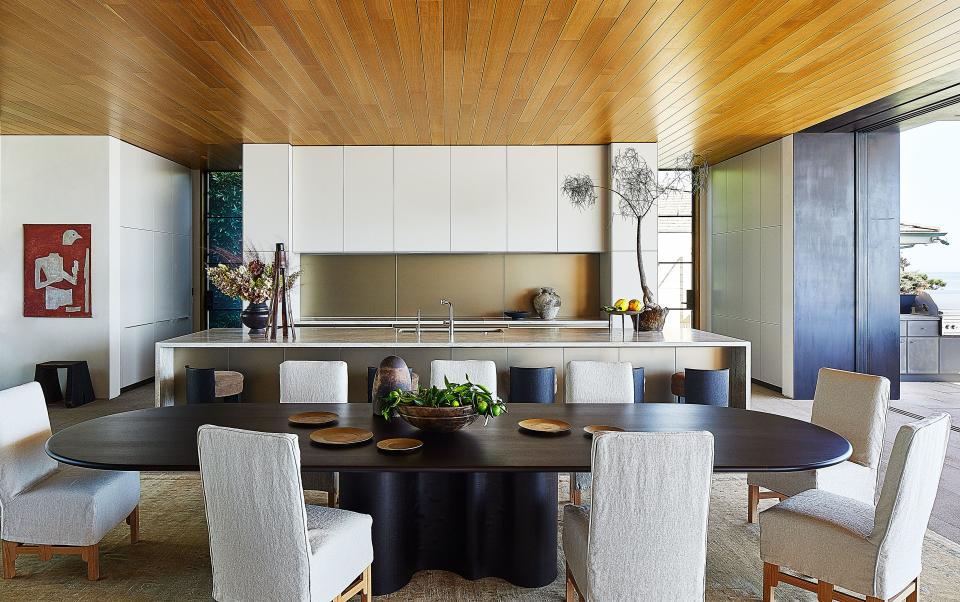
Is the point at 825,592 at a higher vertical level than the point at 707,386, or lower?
lower

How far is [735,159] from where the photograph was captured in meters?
8.55

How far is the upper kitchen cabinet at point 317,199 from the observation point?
752 cm

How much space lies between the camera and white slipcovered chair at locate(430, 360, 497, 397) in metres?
3.69

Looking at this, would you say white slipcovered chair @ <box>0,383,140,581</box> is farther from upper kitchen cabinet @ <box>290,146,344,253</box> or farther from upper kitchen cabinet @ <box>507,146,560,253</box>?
upper kitchen cabinet @ <box>507,146,560,253</box>

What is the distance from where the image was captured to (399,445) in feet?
8.16

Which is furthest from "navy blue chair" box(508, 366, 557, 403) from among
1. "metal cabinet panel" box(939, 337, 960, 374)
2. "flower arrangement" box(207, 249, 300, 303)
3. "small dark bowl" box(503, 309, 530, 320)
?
"metal cabinet panel" box(939, 337, 960, 374)

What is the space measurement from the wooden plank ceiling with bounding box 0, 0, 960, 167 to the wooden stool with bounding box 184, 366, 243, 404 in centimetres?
214

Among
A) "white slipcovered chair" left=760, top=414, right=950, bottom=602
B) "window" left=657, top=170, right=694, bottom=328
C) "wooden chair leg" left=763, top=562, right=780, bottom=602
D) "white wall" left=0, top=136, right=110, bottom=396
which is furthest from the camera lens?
"window" left=657, top=170, right=694, bottom=328

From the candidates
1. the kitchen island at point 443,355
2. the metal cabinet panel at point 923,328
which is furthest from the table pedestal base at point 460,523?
the metal cabinet panel at point 923,328

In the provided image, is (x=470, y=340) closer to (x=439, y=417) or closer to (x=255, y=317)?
(x=255, y=317)

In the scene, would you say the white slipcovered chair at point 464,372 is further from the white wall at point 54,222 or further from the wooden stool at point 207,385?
the white wall at point 54,222

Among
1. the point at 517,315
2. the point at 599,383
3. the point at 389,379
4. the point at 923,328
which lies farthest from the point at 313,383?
the point at 923,328

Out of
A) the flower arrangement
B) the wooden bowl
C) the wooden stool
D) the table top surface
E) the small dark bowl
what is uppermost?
the flower arrangement

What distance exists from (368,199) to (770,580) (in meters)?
5.90
